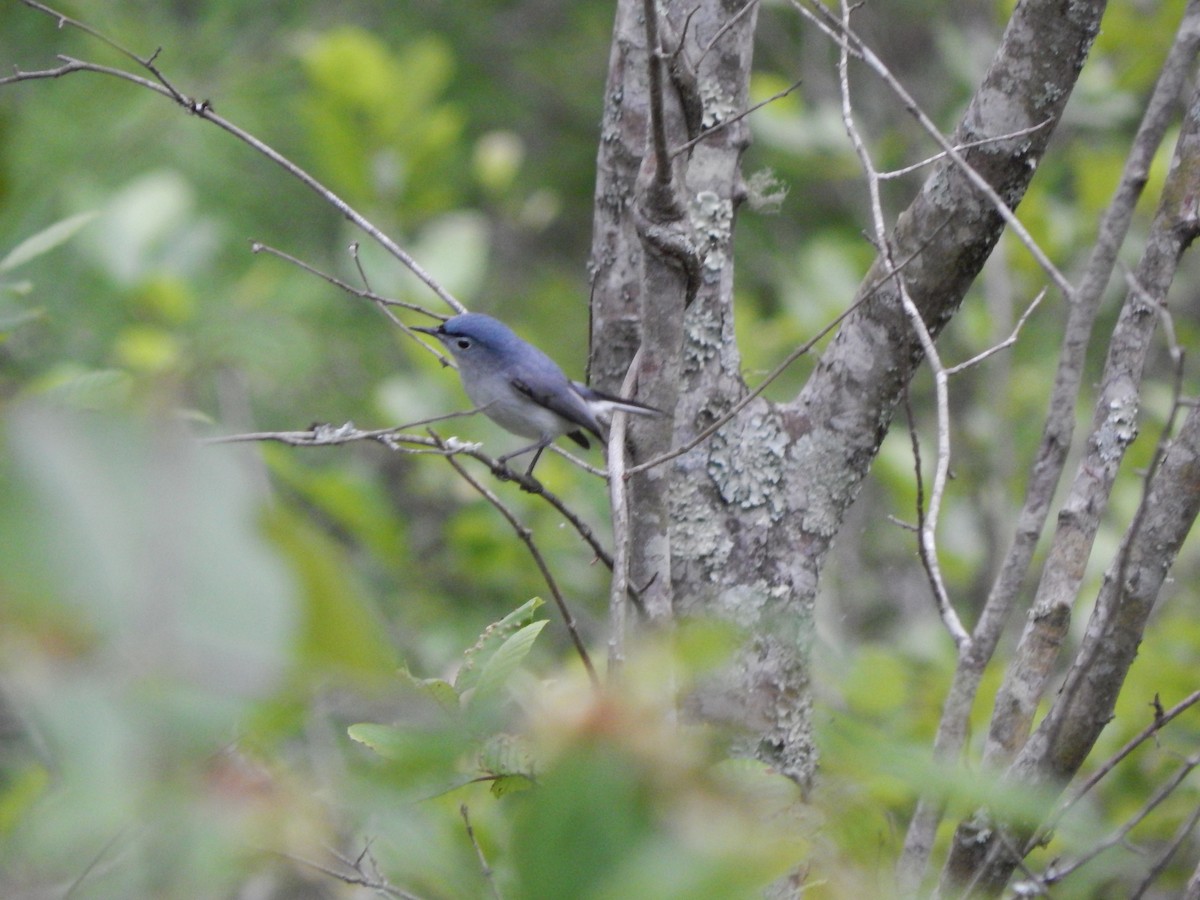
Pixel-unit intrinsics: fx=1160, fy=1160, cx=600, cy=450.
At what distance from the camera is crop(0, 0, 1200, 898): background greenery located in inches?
17.2

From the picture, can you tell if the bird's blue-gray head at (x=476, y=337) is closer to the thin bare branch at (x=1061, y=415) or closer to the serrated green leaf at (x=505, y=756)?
the thin bare branch at (x=1061, y=415)

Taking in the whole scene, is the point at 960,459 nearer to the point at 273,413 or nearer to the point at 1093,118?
the point at 1093,118

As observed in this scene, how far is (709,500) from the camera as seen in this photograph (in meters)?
2.15

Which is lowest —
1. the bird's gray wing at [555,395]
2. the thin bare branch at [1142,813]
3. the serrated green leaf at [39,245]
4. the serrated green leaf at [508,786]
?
the thin bare branch at [1142,813]

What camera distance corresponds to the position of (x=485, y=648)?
1141 mm

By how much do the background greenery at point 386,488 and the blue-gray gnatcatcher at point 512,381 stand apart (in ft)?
0.63

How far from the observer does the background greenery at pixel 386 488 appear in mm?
438

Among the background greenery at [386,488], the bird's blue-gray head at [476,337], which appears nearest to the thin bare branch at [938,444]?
the background greenery at [386,488]

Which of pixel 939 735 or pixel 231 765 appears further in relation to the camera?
pixel 939 735

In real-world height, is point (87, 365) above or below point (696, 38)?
above

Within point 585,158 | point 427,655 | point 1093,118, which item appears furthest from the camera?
point 585,158

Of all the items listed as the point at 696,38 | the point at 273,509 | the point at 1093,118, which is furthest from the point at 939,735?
the point at 1093,118

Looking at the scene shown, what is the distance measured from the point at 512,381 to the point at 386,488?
2.37m

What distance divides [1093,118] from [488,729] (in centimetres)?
400
